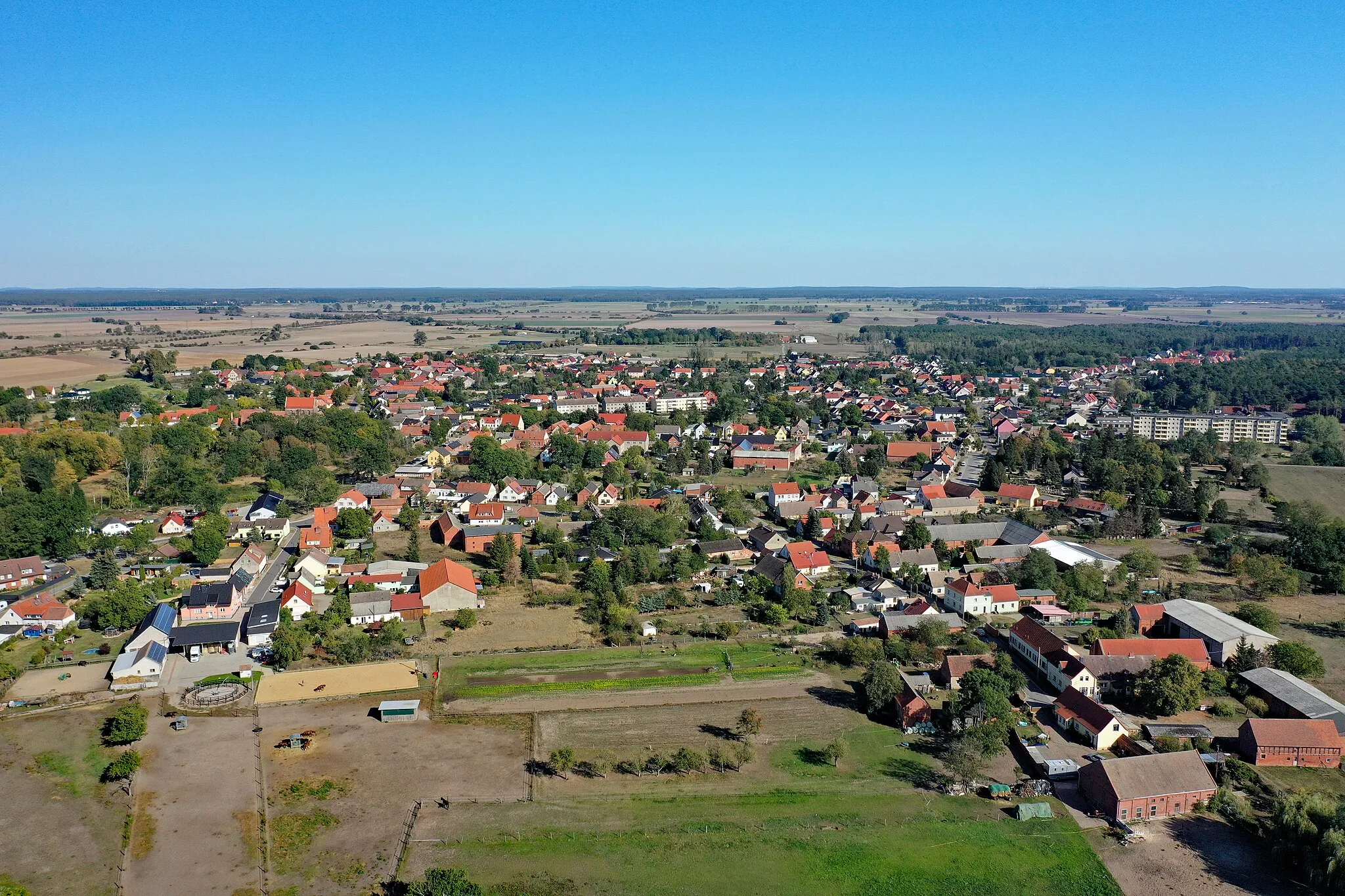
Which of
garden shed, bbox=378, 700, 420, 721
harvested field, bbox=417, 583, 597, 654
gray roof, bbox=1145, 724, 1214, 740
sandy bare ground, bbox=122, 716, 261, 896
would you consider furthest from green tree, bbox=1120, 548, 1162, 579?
sandy bare ground, bbox=122, 716, 261, 896

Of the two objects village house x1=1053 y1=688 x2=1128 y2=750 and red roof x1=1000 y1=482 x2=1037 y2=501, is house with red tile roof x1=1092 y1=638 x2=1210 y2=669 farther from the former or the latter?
red roof x1=1000 y1=482 x2=1037 y2=501

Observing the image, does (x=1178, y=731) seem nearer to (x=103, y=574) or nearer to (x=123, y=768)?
(x=123, y=768)

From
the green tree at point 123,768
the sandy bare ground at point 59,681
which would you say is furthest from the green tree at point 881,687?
the sandy bare ground at point 59,681

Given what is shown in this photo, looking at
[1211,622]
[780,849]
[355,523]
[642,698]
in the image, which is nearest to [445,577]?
[355,523]

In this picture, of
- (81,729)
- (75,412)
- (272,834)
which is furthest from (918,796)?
(75,412)

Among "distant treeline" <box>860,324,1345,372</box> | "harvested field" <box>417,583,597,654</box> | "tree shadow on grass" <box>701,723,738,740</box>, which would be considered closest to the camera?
"tree shadow on grass" <box>701,723,738,740</box>

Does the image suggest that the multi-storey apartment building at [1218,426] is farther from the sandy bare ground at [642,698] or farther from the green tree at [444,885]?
Answer: the green tree at [444,885]

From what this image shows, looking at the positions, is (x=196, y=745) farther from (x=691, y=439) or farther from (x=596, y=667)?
(x=691, y=439)
